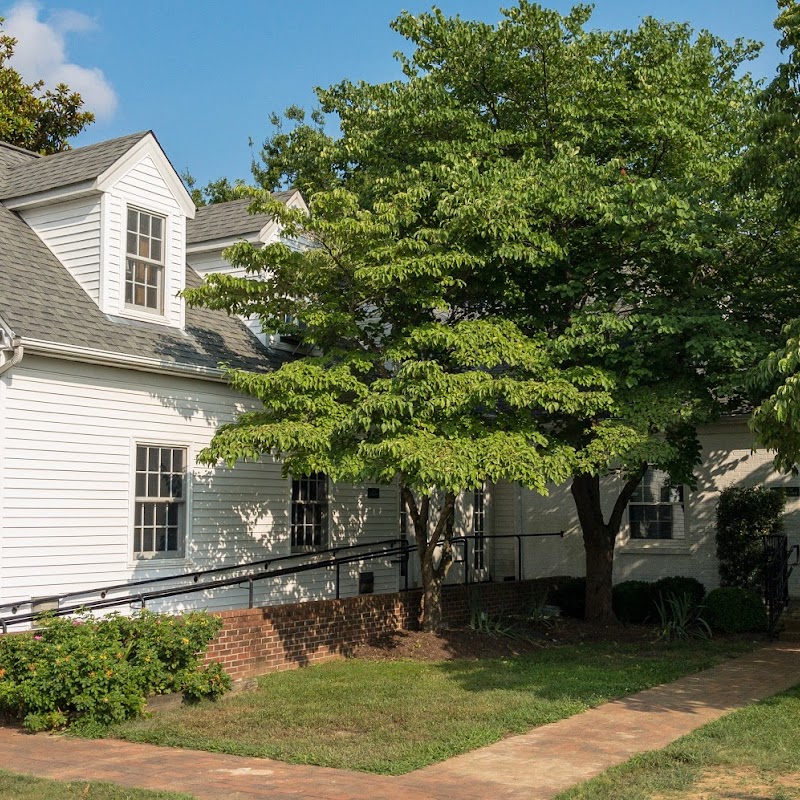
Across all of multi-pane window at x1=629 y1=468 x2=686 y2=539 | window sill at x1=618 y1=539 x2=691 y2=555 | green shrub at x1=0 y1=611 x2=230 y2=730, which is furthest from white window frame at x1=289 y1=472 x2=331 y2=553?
multi-pane window at x1=629 y1=468 x2=686 y2=539

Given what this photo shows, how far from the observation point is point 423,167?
1470 cm

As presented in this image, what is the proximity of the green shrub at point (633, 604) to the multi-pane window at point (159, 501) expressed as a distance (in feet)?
28.0

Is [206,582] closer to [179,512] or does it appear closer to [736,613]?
[179,512]

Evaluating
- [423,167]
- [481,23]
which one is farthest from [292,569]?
[481,23]

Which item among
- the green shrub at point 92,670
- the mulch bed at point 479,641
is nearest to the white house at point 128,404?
the green shrub at point 92,670

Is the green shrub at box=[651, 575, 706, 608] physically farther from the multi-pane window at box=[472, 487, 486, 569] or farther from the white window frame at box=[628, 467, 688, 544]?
the multi-pane window at box=[472, 487, 486, 569]

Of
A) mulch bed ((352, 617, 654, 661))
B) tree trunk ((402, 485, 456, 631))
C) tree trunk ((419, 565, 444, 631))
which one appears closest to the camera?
mulch bed ((352, 617, 654, 661))

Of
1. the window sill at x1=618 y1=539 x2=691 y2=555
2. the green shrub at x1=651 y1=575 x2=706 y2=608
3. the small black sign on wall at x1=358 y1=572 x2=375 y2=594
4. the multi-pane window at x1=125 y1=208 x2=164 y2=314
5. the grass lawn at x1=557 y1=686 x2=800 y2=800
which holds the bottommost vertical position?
the grass lawn at x1=557 y1=686 x2=800 y2=800

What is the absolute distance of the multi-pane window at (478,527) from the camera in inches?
859

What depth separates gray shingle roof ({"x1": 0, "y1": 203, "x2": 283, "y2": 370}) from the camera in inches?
492

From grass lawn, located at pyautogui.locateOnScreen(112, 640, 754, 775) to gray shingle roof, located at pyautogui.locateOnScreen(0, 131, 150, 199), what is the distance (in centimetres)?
762

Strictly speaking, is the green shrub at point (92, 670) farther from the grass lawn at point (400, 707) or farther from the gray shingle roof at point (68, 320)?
the gray shingle roof at point (68, 320)

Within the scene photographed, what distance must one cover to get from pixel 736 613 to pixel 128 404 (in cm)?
1052

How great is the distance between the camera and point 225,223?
1778cm
